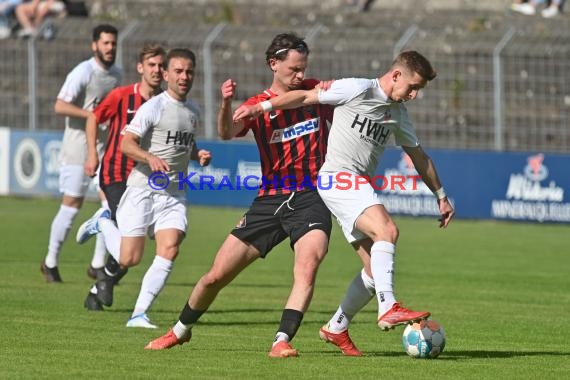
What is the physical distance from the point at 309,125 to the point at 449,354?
1866 mm

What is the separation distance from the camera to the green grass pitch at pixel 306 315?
27.7ft

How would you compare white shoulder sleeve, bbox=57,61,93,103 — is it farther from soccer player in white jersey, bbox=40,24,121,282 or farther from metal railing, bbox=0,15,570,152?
metal railing, bbox=0,15,570,152

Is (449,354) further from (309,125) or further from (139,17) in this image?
(139,17)

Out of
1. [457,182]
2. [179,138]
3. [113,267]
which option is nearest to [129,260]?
[113,267]

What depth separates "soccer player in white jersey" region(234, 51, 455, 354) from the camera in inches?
344

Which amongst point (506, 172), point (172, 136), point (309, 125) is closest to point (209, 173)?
point (506, 172)

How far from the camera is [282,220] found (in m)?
9.19

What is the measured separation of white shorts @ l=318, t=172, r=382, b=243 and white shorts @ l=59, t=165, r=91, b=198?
5.78m

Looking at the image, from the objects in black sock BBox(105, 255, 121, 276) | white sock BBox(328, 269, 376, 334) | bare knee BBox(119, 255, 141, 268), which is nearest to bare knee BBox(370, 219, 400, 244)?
white sock BBox(328, 269, 376, 334)

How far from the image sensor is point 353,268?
16844 millimetres

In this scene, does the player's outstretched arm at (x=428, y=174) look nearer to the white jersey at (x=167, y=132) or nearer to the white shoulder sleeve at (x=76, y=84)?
the white jersey at (x=167, y=132)

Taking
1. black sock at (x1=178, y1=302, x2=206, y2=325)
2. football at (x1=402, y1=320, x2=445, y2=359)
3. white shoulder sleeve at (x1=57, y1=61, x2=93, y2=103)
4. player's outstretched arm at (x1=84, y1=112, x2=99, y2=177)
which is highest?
white shoulder sleeve at (x1=57, y1=61, x2=93, y2=103)

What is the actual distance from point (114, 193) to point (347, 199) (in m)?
3.95

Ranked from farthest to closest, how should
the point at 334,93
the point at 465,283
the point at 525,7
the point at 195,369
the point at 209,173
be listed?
the point at 525,7
the point at 209,173
the point at 465,283
the point at 334,93
the point at 195,369
